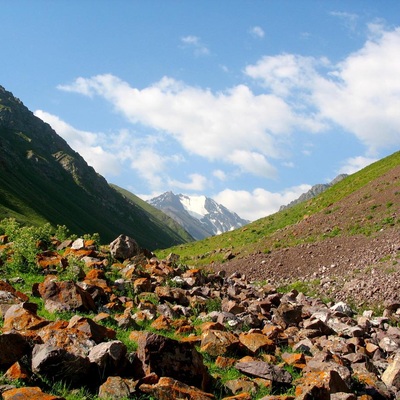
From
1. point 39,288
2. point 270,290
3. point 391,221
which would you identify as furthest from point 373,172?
point 39,288

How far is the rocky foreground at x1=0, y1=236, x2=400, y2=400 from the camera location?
9.14 metres

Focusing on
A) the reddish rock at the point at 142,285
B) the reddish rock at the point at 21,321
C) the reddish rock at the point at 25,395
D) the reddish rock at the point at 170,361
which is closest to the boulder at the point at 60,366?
the reddish rock at the point at 25,395

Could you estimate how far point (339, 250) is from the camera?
37656 millimetres

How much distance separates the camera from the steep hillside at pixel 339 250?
29.5 meters

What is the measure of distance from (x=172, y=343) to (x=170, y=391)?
5.54 feet

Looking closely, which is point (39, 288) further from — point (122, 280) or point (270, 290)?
point (270, 290)

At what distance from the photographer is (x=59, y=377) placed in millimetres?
8930

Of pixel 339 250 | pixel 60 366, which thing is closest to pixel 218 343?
pixel 60 366

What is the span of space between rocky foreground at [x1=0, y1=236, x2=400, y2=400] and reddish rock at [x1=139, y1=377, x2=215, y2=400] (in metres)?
0.02

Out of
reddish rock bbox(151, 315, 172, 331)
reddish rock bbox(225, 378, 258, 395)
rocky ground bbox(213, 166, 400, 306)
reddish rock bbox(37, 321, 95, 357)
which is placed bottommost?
reddish rock bbox(225, 378, 258, 395)

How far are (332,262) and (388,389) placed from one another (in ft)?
79.6

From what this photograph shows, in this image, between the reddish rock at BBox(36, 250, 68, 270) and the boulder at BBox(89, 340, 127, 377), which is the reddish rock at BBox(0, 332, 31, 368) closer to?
the boulder at BBox(89, 340, 127, 377)

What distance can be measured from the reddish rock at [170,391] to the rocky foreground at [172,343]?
0.02 meters

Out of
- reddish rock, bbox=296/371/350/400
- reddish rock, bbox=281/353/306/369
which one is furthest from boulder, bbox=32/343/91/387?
reddish rock, bbox=281/353/306/369
